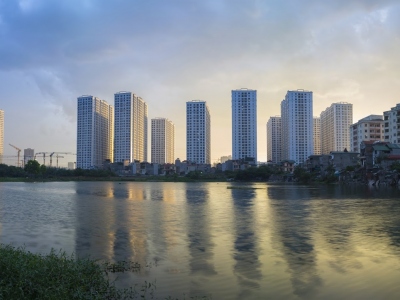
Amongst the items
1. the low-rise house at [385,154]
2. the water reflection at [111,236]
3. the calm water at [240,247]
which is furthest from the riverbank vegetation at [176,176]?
the water reflection at [111,236]

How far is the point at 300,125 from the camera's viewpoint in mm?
160750

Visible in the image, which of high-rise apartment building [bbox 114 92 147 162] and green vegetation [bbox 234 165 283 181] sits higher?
high-rise apartment building [bbox 114 92 147 162]

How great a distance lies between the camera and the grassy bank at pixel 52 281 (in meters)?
7.82

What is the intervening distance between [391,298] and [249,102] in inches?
6258

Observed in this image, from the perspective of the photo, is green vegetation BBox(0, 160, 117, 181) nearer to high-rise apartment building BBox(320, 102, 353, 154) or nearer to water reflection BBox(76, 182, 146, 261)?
high-rise apartment building BBox(320, 102, 353, 154)

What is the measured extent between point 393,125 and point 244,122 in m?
83.5

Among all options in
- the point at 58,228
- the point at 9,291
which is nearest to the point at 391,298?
the point at 9,291

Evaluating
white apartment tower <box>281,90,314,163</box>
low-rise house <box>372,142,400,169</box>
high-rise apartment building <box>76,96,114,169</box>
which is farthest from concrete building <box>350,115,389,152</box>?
high-rise apartment building <box>76,96,114,169</box>

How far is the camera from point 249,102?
544 ft

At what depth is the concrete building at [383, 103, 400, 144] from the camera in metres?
86.8

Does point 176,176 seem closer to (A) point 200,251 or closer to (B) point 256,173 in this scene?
Answer: (B) point 256,173

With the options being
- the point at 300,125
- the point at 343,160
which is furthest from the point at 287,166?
the point at 343,160

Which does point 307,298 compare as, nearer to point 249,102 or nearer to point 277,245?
point 277,245

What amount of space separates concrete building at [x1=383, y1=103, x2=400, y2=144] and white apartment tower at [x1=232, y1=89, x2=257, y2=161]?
7729cm
